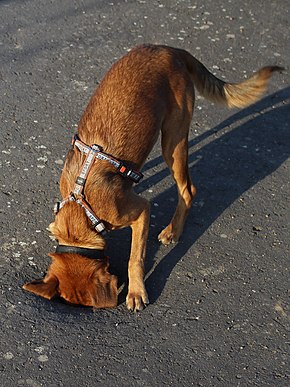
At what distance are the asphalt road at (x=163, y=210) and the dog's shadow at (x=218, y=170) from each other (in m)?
0.01

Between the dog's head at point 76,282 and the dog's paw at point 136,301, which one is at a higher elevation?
the dog's head at point 76,282

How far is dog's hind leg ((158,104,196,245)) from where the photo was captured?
5.05 m

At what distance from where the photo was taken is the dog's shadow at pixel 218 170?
5.12 meters

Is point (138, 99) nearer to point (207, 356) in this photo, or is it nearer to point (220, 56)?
point (207, 356)

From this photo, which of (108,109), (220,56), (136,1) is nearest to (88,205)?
(108,109)

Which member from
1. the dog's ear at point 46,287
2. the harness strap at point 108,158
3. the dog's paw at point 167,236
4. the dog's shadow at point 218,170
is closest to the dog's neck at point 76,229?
the dog's ear at point 46,287

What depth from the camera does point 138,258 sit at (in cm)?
479

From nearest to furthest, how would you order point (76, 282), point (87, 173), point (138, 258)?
point (76, 282) → point (87, 173) → point (138, 258)

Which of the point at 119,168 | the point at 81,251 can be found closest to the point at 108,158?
the point at 119,168

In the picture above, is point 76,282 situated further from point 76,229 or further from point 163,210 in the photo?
point 163,210

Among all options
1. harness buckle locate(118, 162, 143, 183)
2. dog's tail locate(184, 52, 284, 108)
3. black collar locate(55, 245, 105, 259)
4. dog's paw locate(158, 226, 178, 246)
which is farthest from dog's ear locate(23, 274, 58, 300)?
dog's tail locate(184, 52, 284, 108)

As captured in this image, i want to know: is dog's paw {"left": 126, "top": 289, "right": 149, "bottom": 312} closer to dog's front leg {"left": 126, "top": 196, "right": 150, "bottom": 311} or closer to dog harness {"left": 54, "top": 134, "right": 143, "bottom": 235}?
dog's front leg {"left": 126, "top": 196, "right": 150, "bottom": 311}

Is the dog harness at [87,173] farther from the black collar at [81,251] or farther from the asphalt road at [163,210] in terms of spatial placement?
the asphalt road at [163,210]

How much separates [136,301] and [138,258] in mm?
292
